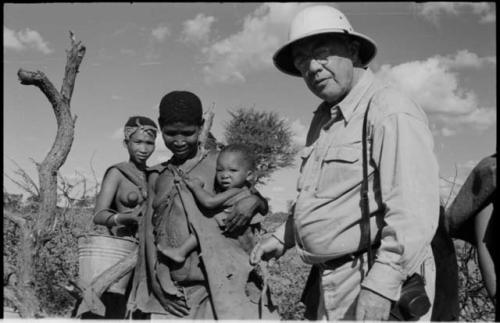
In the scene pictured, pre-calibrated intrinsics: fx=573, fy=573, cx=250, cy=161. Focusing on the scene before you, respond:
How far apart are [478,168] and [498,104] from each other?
307mm

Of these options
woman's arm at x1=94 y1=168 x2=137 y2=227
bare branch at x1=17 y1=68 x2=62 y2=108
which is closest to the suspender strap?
woman's arm at x1=94 y1=168 x2=137 y2=227

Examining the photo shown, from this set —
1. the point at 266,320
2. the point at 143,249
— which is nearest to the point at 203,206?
the point at 143,249

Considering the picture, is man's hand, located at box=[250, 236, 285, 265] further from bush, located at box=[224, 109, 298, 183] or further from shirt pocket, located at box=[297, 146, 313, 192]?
bush, located at box=[224, 109, 298, 183]

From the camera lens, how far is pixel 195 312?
3096mm

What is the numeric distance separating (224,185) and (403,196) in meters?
1.38

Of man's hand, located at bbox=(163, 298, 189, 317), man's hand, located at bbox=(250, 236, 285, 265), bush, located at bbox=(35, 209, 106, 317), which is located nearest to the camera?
man's hand, located at bbox=(250, 236, 285, 265)

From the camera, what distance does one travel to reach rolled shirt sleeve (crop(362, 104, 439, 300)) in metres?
2.03

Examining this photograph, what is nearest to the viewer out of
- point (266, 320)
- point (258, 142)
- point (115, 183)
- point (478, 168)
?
point (478, 168)

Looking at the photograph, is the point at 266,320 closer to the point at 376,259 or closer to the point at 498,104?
the point at 376,259

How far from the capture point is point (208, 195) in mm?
3180

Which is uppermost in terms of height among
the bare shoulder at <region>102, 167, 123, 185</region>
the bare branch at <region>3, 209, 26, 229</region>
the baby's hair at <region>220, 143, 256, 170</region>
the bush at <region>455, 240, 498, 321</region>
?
the baby's hair at <region>220, 143, 256, 170</region>

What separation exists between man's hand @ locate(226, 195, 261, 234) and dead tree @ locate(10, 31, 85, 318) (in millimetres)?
3538

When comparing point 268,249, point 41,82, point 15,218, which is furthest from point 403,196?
point 15,218

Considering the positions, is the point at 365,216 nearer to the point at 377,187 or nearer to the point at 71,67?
the point at 377,187
